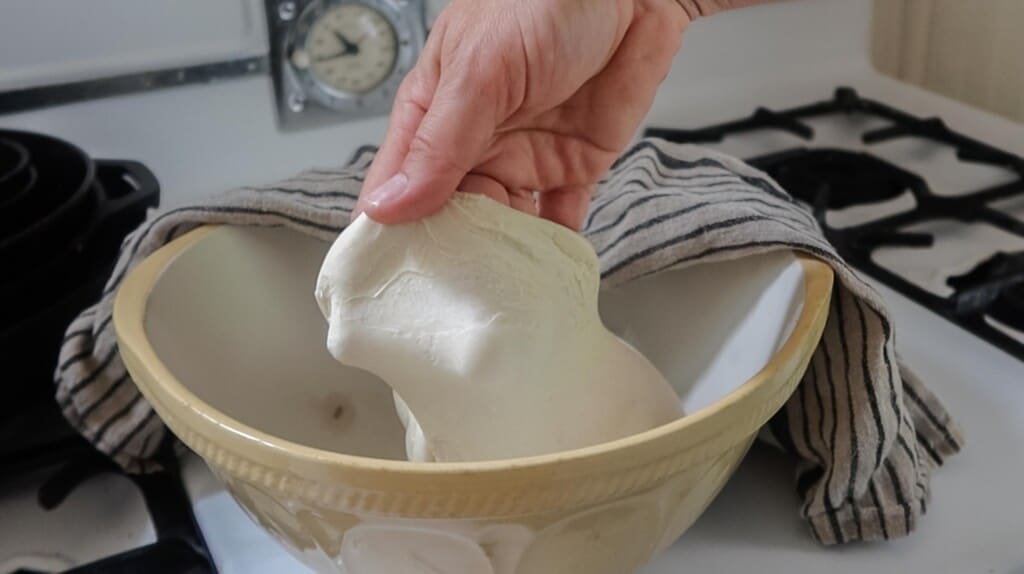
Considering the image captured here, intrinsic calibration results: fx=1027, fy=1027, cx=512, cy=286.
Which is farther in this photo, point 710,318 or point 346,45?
point 346,45

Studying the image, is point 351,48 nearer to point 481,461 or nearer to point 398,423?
point 398,423

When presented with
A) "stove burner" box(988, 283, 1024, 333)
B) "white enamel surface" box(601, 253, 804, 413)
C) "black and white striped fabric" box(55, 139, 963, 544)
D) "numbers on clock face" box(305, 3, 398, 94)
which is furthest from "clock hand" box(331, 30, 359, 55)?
"stove burner" box(988, 283, 1024, 333)

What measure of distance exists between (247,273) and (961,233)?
1.78 feet

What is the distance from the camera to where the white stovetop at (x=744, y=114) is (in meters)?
0.51

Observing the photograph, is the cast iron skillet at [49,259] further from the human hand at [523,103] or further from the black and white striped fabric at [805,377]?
the human hand at [523,103]

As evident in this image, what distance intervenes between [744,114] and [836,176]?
0.15 meters

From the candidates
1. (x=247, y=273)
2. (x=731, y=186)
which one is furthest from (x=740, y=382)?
(x=247, y=273)

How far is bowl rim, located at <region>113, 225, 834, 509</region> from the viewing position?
35cm

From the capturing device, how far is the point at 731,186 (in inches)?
22.9

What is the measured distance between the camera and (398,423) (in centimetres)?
61

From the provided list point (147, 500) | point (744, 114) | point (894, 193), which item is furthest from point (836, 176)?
point (147, 500)

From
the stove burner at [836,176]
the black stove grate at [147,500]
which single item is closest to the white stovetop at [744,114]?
the black stove grate at [147,500]

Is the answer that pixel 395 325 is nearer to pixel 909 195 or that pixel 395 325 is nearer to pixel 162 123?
pixel 162 123

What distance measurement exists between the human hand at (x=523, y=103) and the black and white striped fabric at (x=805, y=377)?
0.05 metres
